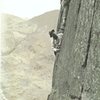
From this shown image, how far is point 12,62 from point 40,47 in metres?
5.23

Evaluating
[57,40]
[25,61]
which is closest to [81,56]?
[57,40]

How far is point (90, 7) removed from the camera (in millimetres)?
13266

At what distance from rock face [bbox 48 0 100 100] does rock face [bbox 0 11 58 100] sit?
81.0ft

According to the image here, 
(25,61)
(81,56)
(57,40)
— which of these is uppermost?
(57,40)

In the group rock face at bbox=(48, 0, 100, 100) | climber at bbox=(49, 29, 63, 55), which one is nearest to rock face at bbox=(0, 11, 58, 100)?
climber at bbox=(49, 29, 63, 55)

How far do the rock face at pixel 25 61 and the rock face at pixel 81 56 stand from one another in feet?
81.0

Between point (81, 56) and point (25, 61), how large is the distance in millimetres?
34793

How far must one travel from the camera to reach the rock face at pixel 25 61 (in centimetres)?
4084

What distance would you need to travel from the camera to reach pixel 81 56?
1319 centimetres

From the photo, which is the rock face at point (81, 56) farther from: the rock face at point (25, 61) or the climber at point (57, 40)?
the rock face at point (25, 61)

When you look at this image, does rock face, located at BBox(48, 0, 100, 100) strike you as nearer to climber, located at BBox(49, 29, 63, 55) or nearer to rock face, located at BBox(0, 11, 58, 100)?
climber, located at BBox(49, 29, 63, 55)

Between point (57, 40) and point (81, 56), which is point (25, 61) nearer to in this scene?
point (57, 40)

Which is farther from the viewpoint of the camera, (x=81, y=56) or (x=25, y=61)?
(x=25, y=61)

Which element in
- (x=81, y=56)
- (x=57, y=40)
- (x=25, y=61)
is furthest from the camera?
(x=25, y=61)
